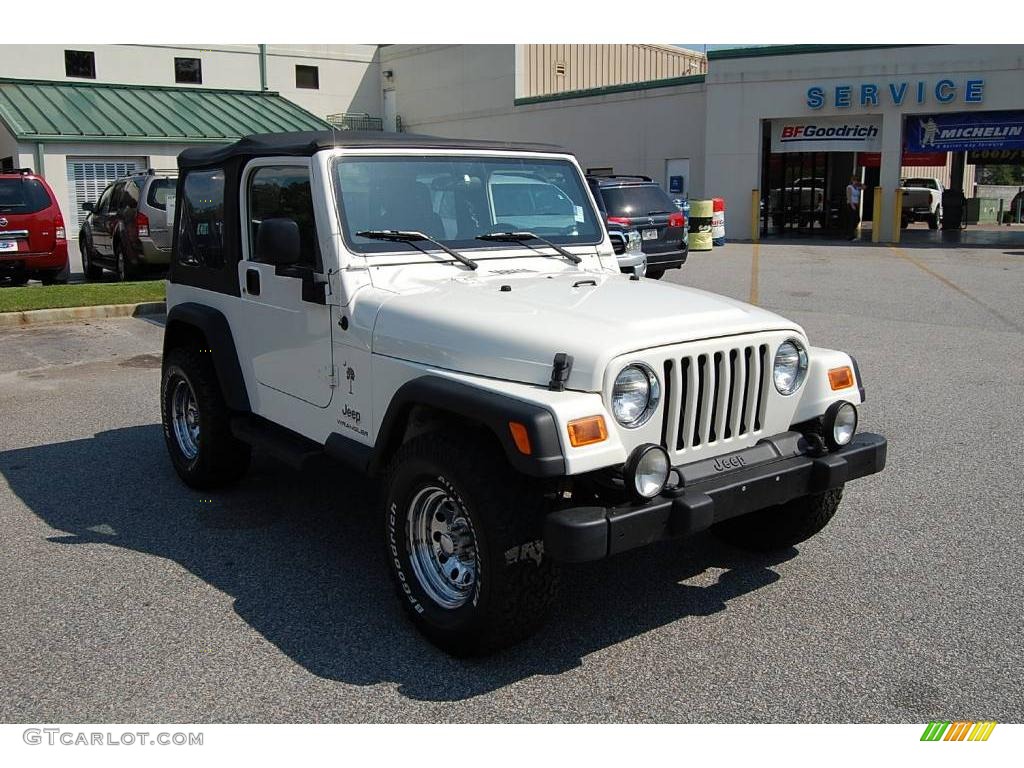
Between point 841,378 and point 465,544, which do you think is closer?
point 465,544

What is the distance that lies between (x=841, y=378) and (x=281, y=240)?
99.7 inches

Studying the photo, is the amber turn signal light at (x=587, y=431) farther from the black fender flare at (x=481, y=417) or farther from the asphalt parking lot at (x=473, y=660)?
the asphalt parking lot at (x=473, y=660)

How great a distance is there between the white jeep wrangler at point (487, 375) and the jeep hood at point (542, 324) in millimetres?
11

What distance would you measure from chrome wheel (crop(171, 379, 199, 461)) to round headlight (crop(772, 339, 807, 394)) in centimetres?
350

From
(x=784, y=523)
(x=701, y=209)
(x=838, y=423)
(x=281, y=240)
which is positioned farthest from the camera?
(x=701, y=209)

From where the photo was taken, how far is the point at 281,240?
4.37 m

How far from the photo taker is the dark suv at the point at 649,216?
16500mm

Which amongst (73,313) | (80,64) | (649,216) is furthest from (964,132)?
(80,64)

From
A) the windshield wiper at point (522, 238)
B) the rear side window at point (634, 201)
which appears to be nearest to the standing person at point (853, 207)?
the rear side window at point (634, 201)

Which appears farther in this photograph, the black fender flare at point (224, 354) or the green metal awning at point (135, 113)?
the green metal awning at point (135, 113)

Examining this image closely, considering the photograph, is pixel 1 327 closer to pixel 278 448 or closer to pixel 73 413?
pixel 73 413

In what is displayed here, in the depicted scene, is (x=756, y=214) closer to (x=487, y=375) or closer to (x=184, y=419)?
(x=184, y=419)

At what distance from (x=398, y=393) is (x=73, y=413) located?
500cm

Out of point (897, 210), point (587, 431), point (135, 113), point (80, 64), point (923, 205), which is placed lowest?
point (587, 431)
